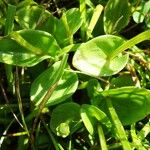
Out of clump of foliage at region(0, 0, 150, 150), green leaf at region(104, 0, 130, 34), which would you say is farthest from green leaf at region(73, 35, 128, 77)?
green leaf at region(104, 0, 130, 34)

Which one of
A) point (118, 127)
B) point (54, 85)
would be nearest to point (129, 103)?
point (118, 127)

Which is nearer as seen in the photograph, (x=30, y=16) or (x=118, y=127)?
(x=118, y=127)

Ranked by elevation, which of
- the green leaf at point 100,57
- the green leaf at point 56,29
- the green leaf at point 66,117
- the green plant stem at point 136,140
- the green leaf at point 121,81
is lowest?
the green plant stem at point 136,140

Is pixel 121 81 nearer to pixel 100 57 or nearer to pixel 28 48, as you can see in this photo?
pixel 100 57

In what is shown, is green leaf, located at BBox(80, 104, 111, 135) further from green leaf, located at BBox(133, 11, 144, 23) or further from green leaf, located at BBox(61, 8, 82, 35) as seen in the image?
green leaf, located at BBox(133, 11, 144, 23)

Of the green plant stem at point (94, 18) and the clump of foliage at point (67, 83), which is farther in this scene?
the green plant stem at point (94, 18)

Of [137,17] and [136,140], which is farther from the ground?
[137,17]

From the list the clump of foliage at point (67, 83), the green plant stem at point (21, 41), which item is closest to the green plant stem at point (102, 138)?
the clump of foliage at point (67, 83)

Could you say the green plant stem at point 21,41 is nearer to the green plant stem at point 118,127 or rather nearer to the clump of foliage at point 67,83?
the clump of foliage at point 67,83
